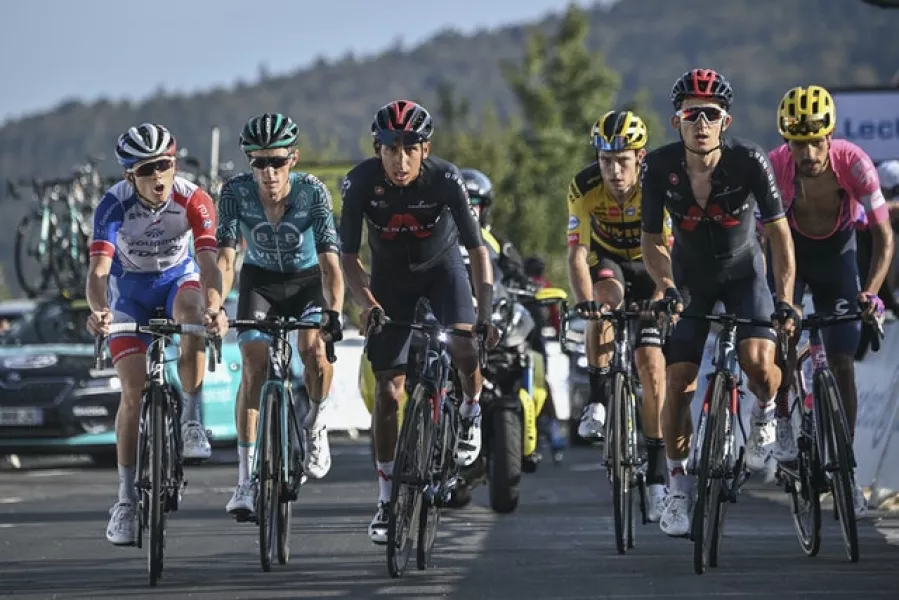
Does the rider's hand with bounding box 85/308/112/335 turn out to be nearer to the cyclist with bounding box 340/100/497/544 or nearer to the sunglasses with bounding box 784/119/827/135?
the cyclist with bounding box 340/100/497/544

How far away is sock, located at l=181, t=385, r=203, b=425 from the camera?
11406 mm

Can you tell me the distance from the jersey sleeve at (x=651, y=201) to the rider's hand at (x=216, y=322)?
2.28 metres

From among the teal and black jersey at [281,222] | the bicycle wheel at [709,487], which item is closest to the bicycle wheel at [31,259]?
the teal and black jersey at [281,222]

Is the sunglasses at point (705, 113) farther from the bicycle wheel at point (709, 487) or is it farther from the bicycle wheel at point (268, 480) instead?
the bicycle wheel at point (268, 480)

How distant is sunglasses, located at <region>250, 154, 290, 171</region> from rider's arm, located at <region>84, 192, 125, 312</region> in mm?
745

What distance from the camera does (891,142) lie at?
2478 cm

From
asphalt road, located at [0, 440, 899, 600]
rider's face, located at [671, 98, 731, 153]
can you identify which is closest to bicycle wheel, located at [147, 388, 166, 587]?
asphalt road, located at [0, 440, 899, 600]

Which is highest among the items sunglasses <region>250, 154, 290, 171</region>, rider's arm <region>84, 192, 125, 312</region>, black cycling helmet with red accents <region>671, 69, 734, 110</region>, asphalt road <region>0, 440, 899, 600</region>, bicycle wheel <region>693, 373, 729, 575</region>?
black cycling helmet with red accents <region>671, 69, 734, 110</region>

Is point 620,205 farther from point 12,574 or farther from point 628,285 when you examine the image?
point 12,574

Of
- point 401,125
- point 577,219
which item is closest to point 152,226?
point 401,125

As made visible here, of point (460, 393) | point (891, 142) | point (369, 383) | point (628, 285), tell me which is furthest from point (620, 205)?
point (891, 142)

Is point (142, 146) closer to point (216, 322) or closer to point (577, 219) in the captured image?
point (216, 322)

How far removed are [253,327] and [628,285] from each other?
9.71 ft

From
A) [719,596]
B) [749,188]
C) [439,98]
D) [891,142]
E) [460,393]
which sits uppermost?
[439,98]
